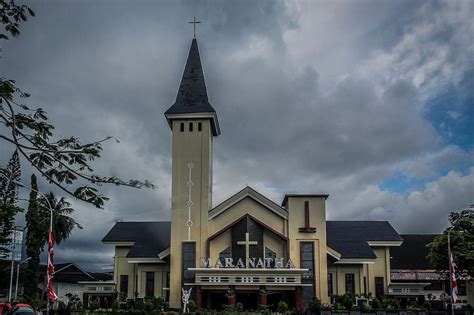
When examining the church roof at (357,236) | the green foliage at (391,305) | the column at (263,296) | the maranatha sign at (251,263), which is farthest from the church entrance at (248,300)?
the green foliage at (391,305)

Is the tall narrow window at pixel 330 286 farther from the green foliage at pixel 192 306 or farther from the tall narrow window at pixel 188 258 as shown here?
the green foliage at pixel 192 306

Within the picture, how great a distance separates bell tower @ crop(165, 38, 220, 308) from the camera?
4159 cm

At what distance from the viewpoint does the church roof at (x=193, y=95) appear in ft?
144

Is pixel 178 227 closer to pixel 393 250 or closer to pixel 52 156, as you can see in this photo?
pixel 393 250

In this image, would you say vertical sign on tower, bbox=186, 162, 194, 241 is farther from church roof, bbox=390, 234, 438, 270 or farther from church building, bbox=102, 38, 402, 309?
church roof, bbox=390, 234, 438, 270

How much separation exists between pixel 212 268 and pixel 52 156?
32.9m

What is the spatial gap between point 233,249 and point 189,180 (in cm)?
637

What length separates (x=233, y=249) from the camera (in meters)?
41.7

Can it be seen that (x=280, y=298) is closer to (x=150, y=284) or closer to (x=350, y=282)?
(x=350, y=282)

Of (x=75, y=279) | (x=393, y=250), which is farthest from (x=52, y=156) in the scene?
(x=75, y=279)

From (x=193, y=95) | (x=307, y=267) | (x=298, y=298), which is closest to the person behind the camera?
(x=298, y=298)

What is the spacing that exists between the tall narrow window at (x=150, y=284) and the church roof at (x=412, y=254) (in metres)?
21.5

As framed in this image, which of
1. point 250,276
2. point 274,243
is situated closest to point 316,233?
point 274,243

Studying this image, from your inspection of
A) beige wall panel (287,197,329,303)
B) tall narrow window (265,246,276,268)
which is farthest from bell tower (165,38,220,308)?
beige wall panel (287,197,329,303)
